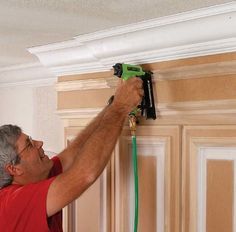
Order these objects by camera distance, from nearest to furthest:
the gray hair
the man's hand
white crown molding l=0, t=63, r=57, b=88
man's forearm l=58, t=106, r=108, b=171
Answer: the man's hand < the gray hair < man's forearm l=58, t=106, r=108, b=171 < white crown molding l=0, t=63, r=57, b=88

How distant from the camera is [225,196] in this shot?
47.5 inches

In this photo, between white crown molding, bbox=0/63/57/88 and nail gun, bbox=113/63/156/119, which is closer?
nail gun, bbox=113/63/156/119

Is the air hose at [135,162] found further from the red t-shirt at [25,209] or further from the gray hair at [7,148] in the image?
the gray hair at [7,148]

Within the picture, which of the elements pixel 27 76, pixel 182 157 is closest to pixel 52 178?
pixel 182 157

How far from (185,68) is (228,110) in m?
0.17

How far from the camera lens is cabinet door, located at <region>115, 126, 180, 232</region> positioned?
1340 millimetres

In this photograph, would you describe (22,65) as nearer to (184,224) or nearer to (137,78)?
(137,78)

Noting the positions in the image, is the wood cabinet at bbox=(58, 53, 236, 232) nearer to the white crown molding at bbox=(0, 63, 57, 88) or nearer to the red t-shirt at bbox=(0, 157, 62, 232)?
the red t-shirt at bbox=(0, 157, 62, 232)

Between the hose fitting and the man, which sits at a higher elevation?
the hose fitting

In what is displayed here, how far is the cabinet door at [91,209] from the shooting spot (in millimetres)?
1594

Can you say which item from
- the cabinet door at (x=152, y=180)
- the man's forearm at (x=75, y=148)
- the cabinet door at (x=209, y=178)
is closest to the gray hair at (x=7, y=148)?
the man's forearm at (x=75, y=148)

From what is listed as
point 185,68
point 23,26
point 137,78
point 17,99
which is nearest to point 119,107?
point 137,78

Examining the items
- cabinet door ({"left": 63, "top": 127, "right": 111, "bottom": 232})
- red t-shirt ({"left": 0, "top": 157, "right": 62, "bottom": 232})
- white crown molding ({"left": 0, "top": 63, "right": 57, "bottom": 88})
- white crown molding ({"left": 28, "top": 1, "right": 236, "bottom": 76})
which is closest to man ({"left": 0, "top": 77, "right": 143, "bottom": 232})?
red t-shirt ({"left": 0, "top": 157, "right": 62, "bottom": 232})

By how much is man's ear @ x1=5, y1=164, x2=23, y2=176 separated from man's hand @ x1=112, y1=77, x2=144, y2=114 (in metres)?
0.38
